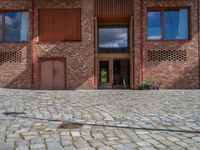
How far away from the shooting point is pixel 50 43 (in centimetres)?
1866

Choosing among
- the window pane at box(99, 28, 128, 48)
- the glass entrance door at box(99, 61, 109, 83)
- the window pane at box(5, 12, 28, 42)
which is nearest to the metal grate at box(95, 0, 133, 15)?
the window pane at box(99, 28, 128, 48)

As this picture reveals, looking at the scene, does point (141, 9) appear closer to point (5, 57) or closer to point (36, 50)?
point (36, 50)

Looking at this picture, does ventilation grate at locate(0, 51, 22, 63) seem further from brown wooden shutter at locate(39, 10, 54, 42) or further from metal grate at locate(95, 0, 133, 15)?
metal grate at locate(95, 0, 133, 15)

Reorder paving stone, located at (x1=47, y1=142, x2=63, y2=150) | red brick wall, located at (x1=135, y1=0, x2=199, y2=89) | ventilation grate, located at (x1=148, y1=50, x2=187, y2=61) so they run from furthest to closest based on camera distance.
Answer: ventilation grate, located at (x1=148, y1=50, x2=187, y2=61) < red brick wall, located at (x1=135, y1=0, x2=199, y2=89) < paving stone, located at (x1=47, y1=142, x2=63, y2=150)

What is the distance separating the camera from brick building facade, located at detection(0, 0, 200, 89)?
18453 millimetres

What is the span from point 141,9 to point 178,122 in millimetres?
13900

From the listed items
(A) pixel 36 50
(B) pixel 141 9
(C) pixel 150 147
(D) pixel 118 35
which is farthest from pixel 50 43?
(C) pixel 150 147

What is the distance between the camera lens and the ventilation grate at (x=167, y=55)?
727 inches

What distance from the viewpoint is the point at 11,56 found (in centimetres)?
1873

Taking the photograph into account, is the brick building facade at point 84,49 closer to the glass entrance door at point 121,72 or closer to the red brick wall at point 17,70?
the red brick wall at point 17,70

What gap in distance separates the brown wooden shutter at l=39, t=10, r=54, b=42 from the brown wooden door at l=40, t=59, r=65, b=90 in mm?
1747

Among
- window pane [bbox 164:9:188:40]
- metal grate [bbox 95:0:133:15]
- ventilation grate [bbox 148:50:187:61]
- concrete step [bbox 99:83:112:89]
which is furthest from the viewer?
concrete step [bbox 99:83:112:89]

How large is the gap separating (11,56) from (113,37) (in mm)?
8209

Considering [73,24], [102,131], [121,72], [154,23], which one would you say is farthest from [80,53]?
[102,131]
